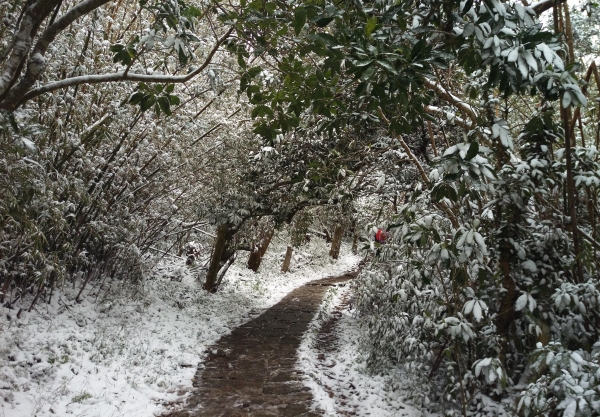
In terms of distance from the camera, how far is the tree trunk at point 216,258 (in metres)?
10.0

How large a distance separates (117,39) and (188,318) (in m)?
4.91

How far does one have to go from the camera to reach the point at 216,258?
10125 mm

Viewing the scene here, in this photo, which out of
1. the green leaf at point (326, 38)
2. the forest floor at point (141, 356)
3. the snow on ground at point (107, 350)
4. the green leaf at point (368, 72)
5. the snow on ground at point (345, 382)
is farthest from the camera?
the snow on ground at point (345, 382)

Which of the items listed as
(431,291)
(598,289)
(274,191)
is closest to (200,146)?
(274,191)

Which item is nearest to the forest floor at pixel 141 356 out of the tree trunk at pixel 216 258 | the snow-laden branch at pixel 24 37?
the tree trunk at pixel 216 258

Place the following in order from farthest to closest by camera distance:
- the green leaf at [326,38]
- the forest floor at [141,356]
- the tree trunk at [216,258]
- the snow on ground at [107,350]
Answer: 1. the tree trunk at [216,258]
2. the forest floor at [141,356]
3. the snow on ground at [107,350]
4. the green leaf at [326,38]

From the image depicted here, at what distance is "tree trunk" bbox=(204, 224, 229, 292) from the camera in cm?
1005

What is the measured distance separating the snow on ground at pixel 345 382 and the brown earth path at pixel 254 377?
0.18m

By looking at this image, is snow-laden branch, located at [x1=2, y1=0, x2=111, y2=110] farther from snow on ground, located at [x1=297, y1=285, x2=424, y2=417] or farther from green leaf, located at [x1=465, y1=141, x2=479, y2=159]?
snow on ground, located at [x1=297, y1=285, x2=424, y2=417]

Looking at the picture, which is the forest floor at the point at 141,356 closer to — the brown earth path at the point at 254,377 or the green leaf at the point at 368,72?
the brown earth path at the point at 254,377

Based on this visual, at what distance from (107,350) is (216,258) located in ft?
16.9

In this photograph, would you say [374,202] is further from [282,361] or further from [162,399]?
[162,399]

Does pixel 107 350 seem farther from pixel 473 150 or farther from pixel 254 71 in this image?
pixel 473 150

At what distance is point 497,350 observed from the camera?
3.34 meters
